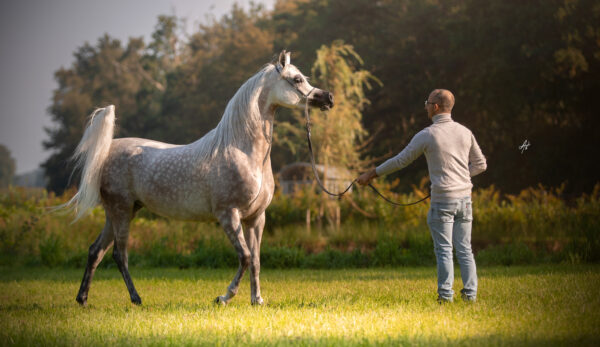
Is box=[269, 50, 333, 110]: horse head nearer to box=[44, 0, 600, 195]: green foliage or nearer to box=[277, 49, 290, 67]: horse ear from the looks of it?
box=[277, 49, 290, 67]: horse ear

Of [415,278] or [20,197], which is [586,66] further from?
[20,197]

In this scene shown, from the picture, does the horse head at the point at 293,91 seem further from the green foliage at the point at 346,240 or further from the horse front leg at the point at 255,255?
the green foliage at the point at 346,240

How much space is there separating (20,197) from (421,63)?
1870 cm

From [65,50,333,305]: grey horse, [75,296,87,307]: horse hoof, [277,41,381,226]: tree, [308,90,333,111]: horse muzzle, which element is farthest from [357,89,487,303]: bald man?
[277,41,381,226]: tree

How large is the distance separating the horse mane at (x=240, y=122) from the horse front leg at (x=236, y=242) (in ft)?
2.43

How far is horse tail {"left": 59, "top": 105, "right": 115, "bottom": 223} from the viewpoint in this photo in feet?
21.4

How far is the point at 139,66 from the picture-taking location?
53.6m

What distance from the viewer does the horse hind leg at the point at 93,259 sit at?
6.46 m

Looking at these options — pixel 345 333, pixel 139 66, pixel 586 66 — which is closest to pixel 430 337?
pixel 345 333

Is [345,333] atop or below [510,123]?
below

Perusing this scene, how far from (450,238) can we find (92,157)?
4.32 metres

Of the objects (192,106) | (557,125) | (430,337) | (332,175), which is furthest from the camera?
(192,106)

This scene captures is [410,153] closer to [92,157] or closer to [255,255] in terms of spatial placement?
[255,255]

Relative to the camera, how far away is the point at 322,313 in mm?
5102
